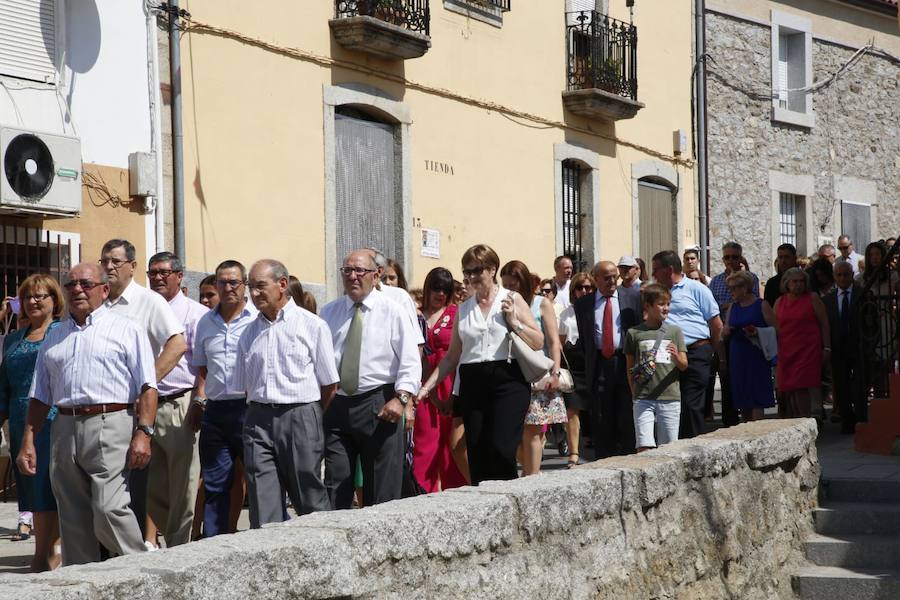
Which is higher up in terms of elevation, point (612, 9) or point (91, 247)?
point (612, 9)

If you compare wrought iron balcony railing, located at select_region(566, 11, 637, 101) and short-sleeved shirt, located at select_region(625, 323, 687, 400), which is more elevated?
wrought iron balcony railing, located at select_region(566, 11, 637, 101)

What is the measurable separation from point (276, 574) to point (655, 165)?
17.3 m

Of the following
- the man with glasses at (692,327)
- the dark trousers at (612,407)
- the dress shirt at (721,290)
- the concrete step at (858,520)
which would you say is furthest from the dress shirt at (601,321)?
the dress shirt at (721,290)

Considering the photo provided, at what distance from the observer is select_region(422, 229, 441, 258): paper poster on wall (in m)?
16.6

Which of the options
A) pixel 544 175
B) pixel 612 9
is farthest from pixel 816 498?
pixel 612 9

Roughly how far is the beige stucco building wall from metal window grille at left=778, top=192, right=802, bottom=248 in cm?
200

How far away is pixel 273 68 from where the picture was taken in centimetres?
1460

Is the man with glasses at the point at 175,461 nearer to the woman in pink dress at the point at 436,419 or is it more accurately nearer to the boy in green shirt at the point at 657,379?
the woman in pink dress at the point at 436,419

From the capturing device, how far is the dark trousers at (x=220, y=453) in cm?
775

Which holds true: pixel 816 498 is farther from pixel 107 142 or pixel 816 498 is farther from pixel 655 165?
pixel 655 165

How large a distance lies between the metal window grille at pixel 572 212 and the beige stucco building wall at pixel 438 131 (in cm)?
25

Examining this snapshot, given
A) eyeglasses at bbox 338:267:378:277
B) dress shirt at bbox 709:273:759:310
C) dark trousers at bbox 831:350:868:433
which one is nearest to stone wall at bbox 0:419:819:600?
eyeglasses at bbox 338:267:378:277

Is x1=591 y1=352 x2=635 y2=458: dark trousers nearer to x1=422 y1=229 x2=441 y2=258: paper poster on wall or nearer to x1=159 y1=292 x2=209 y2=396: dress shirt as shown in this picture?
x1=159 y1=292 x2=209 y2=396: dress shirt

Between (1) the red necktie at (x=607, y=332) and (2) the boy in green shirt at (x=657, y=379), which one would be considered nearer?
(2) the boy in green shirt at (x=657, y=379)
